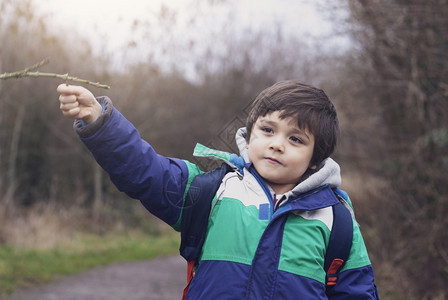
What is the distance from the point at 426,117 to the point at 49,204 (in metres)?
6.80

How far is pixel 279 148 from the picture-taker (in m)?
2.05

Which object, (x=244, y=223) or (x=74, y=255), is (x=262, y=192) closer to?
(x=244, y=223)

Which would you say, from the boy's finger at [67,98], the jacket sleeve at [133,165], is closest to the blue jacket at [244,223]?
the jacket sleeve at [133,165]

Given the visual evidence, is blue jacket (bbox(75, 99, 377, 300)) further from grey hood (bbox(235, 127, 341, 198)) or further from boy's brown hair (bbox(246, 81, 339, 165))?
boy's brown hair (bbox(246, 81, 339, 165))

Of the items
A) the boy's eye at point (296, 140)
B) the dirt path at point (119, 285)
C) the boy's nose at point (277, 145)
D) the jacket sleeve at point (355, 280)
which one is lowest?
the dirt path at point (119, 285)

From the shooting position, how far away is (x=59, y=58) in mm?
9820

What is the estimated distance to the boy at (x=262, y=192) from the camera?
6.07 ft

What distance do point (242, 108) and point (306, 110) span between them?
1.88 meters

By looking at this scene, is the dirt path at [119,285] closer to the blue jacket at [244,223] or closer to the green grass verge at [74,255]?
the green grass verge at [74,255]

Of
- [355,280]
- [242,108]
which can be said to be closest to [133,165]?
[355,280]

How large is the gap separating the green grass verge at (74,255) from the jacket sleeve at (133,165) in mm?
3952

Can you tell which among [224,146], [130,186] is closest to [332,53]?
[224,146]

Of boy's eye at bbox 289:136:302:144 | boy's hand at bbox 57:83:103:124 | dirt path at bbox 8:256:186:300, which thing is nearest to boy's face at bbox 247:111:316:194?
boy's eye at bbox 289:136:302:144

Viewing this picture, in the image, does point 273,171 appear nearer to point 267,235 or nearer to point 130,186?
point 267,235
